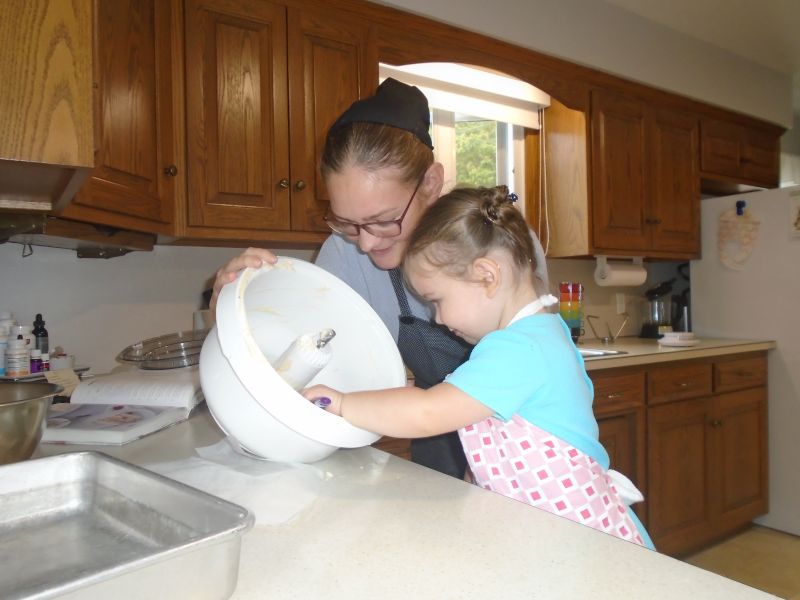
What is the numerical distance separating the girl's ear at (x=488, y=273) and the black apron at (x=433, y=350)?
347 millimetres

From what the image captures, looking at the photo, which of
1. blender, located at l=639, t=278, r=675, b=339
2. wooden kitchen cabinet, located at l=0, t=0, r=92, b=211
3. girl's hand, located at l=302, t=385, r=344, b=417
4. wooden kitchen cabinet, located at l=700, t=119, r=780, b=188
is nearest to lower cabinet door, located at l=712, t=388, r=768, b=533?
blender, located at l=639, t=278, r=675, b=339

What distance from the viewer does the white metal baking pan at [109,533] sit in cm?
36

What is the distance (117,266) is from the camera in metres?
1.86

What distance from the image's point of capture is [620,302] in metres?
3.14

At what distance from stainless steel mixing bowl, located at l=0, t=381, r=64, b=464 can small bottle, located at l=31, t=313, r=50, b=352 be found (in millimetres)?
945

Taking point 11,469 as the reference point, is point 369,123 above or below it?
above

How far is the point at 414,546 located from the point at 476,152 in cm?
236

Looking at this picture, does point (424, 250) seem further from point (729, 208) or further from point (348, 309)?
point (729, 208)

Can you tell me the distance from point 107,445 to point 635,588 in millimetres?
809

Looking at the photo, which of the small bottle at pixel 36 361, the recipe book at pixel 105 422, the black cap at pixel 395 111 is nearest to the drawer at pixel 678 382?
the black cap at pixel 395 111

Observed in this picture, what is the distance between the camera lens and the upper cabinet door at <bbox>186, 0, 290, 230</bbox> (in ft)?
5.55

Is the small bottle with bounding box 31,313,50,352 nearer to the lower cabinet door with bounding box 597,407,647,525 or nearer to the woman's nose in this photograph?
the woman's nose

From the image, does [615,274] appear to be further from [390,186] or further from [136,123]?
[136,123]

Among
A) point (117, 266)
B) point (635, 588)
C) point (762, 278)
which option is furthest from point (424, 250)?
point (762, 278)
